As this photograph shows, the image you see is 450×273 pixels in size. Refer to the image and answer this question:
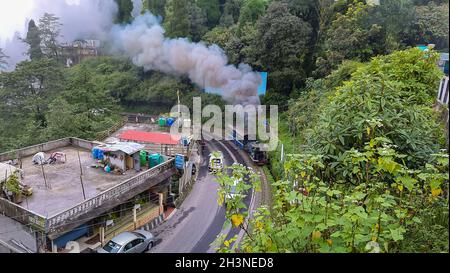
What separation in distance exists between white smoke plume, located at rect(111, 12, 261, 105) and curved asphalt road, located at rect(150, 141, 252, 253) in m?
9.38

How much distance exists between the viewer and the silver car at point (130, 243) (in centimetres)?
1067

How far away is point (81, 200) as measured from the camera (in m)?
10.8

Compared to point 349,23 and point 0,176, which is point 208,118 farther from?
Result: point 0,176

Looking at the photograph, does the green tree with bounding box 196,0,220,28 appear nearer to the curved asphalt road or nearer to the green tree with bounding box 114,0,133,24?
the green tree with bounding box 114,0,133,24

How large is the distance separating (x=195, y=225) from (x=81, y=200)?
436cm

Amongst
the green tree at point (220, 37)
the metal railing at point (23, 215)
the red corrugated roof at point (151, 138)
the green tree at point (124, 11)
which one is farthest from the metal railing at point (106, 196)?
the green tree at point (124, 11)

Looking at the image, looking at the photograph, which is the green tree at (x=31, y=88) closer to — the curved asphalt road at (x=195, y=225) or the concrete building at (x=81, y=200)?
the concrete building at (x=81, y=200)

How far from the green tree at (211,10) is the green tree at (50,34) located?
1303 cm

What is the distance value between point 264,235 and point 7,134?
21.8m

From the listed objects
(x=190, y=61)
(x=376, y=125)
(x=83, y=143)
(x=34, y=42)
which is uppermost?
(x=34, y=42)

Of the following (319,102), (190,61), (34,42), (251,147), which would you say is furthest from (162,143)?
(34,42)

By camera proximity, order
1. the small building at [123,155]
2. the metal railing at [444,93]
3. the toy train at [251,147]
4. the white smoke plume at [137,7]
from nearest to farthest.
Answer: the metal railing at [444,93]
the small building at [123,155]
the toy train at [251,147]
the white smoke plume at [137,7]

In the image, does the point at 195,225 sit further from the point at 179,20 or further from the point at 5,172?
the point at 179,20
